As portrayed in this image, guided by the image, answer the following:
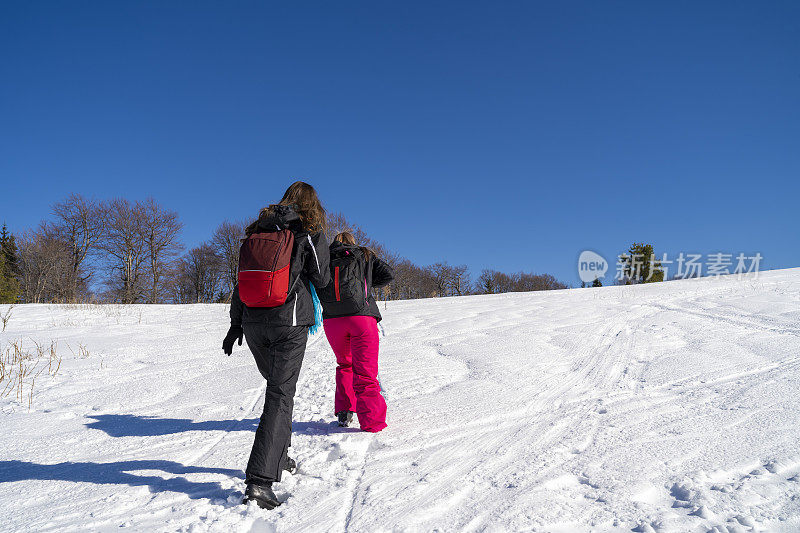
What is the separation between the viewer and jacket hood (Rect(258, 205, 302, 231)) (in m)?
2.64

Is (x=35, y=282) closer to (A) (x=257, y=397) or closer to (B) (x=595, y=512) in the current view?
(A) (x=257, y=397)

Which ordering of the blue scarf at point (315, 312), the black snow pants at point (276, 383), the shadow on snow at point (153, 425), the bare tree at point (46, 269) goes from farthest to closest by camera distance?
1. the bare tree at point (46, 269)
2. the shadow on snow at point (153, 425)
3. the blue scarf at point (315, 312)
4. the black snow pants at point (276, 383)

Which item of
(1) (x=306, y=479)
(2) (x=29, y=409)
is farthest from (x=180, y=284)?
(1) (x=306, y=479)

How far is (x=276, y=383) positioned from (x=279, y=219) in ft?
3.24

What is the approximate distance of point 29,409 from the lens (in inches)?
167

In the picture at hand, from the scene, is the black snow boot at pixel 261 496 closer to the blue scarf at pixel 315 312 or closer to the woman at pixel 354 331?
the blue scarf at pixel 315 312

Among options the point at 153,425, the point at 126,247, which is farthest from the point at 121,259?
the point at 153,425

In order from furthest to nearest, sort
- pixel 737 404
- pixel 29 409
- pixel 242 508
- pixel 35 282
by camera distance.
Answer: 1. pixel 35 282
2. pixel 29 409
3. pixel 737 404
4. pixel 242 508

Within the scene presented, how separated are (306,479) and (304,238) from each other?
4.96 feet

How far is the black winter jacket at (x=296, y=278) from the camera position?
8.48 ft

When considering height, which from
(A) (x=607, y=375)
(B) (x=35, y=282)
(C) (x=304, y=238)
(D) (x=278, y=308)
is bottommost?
(B) (x=35, y=282)

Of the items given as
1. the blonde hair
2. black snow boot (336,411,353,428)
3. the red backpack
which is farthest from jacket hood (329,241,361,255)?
black snow boot (336,411,353,428)

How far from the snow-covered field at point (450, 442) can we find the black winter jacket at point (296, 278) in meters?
1.02

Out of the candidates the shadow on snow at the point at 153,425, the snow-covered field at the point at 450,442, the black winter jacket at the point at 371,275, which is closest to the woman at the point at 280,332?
the snow-covered field at the point at 450,442
